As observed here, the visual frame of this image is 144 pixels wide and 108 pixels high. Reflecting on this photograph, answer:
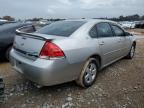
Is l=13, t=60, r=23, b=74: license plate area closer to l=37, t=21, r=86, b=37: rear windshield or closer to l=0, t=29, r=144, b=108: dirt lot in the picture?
l=0, t=29, r=144, b=108: dirt lot

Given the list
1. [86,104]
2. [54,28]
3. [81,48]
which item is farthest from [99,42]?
[86,104]

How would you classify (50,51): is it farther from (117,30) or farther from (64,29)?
(117,30)

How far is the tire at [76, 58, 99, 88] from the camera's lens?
439 centimetres

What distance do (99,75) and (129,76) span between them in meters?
0.76

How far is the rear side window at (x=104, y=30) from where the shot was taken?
5.02 metres

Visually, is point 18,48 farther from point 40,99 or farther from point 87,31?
point 87,31

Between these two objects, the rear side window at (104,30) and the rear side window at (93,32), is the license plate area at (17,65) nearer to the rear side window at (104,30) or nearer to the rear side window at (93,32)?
the rear side window at (93,32)

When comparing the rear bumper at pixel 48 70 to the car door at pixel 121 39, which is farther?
the car door at pixel 121 39

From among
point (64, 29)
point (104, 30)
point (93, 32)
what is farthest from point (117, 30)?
point (64, 29)

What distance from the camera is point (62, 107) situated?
12.5ft

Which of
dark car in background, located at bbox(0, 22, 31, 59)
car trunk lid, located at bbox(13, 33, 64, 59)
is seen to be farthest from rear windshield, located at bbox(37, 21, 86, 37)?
dark car in background, located at bbox(0, 22, 31, 59)

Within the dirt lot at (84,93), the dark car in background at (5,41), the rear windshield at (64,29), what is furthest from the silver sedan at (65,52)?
the dark car in background at (5,41)

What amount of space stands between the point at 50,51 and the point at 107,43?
74.0 inches

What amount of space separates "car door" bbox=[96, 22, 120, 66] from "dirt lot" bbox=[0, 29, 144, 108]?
485 mm
